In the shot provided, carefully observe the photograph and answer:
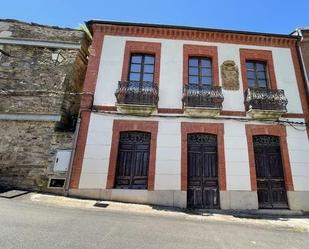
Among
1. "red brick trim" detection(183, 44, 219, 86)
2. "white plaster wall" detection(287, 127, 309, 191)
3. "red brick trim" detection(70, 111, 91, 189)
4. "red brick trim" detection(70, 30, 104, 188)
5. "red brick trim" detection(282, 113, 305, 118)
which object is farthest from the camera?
"red brick trim" detection(183, 44, 219, 86)

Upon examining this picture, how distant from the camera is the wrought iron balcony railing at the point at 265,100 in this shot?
372 inches

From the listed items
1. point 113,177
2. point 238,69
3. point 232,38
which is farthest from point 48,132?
point 232,38

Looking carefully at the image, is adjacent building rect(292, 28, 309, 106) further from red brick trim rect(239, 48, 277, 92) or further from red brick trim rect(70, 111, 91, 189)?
red brick trim rect(70, 111, 91, 189)

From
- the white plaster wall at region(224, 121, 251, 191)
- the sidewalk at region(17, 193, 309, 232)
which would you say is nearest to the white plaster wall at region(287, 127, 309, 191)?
the sidewalk at region(17, 193, 309, 232)

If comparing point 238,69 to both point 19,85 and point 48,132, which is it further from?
point 19,85

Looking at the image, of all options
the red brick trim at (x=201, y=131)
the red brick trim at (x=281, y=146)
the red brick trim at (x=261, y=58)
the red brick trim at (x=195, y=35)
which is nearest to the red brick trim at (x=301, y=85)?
the red brick trim at (x=195, y=35)

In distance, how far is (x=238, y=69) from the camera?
33.8ft

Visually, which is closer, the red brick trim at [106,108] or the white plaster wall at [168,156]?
the white plaster wall at [168,156]

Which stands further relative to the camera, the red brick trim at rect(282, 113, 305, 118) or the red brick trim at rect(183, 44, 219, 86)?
the red brick trim at rect(183, 44, 219, 86)

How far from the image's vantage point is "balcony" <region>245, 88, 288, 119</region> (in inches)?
367

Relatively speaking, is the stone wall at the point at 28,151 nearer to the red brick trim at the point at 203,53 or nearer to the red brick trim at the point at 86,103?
the red brick trim at the point at 86,103

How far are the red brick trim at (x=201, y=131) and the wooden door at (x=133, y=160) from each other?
4.52 feet

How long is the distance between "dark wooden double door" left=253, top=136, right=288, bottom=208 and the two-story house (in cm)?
4

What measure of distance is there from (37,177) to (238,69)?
9.39 metres
